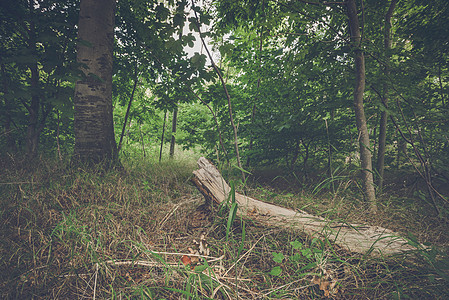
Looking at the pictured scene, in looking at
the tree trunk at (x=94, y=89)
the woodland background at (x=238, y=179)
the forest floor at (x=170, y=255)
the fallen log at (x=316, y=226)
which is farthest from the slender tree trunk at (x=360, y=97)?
the tree trunk at (x=94, y=89)

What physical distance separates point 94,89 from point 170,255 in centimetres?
238

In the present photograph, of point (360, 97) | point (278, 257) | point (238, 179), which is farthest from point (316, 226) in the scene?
point (360, 97)

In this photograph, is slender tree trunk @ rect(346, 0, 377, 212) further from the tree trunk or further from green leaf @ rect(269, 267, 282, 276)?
the tree trunk

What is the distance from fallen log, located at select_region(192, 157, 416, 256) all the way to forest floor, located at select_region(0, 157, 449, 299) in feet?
0.21

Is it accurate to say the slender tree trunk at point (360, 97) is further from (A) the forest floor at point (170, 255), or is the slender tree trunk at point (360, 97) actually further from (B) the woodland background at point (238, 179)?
(A) the forest floor at point (170, 255)

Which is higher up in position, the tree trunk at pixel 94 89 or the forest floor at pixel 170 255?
the tree trunk at pixel 94 89

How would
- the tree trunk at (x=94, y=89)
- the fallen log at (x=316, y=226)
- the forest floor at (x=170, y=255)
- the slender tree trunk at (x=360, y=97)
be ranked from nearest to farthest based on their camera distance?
the forest floor at (x=170, y=255) < the fallen log at (x=316, y=226) < the slender tree trunk at (x=360, y=97) < the tree trunk at (x=94, y=89)

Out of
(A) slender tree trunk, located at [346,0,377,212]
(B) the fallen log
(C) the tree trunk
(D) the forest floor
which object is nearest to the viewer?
(D) the forest floor

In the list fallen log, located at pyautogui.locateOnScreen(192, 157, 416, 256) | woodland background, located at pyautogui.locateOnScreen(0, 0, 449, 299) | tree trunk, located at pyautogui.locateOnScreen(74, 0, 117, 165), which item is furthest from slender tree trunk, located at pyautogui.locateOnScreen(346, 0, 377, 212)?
tree trunk, located at pyautogui.locateOnScreen(74, 0, 117, 165)

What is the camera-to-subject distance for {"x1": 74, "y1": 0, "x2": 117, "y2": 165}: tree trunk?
232cm

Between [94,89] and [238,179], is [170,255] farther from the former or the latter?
[94,89]

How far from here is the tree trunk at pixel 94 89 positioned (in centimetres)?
232

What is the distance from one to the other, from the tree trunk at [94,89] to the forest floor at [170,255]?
1.91 feet

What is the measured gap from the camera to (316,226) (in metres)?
1.40
